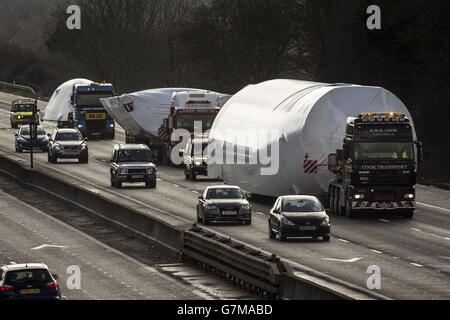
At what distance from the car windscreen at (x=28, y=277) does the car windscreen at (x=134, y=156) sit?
33626mm

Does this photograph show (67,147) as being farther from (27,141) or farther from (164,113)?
(27,141)

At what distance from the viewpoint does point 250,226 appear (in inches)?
2034

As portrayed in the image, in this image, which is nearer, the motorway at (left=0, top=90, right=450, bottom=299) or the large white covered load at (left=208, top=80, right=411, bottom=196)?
the motorway at (left=0, top=90, right=450, bottom=299)

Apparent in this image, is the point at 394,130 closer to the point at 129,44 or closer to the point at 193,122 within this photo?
the point at 193,122

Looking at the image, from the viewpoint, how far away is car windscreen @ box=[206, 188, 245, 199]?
170 feet

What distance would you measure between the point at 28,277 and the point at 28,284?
0.85 feet

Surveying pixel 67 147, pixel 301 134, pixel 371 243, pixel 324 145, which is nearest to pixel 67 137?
pixel 67 147

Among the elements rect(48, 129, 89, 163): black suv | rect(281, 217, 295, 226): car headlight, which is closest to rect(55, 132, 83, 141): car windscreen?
rect(48, 129, 89, 163): black suv

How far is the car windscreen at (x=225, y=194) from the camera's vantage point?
170ft

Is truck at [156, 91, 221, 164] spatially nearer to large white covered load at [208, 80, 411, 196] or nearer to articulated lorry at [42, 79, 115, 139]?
large white covered load at [208, 80, 411, 196]

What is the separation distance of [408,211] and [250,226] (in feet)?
20.1

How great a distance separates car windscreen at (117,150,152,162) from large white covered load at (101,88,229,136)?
553 inches

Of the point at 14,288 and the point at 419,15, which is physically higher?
the point at 419,15
